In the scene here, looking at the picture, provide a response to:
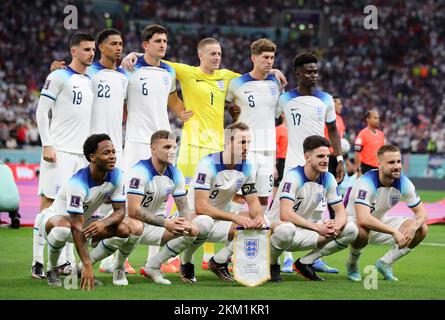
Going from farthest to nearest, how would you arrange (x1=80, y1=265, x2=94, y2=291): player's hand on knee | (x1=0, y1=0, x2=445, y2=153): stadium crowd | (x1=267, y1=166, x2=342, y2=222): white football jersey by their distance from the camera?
(x1=0, y1=0, x2=445, y2=153): stadium crowd, (x1=267, y1=166, x2=342, y2=222): white football jersey, (x1=80, y1=265, x2=94, y2=291): player's hand on knee

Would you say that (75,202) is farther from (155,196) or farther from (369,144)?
(369,144)

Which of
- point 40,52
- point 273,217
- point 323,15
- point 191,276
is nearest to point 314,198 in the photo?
point 273,217

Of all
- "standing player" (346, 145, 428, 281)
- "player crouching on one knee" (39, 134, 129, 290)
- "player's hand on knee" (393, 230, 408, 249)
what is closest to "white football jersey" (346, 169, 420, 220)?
"standing player" (346, 145, 428, 281)

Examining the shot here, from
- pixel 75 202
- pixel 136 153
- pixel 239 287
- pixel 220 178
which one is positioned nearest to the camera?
pixel 75 202

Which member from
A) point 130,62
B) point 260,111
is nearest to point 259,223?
point 260,111

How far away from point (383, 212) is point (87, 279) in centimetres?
313

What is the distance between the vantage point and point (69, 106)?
8.70 m

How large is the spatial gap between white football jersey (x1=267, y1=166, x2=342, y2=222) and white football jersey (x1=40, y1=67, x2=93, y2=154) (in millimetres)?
2069

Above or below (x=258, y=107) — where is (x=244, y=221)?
below

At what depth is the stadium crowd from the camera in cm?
3247

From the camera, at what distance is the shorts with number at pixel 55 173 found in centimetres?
861

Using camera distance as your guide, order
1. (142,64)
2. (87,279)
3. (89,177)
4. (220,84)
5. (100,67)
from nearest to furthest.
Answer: (87,279), (89,177), (100,67), (142,64), (220,84)

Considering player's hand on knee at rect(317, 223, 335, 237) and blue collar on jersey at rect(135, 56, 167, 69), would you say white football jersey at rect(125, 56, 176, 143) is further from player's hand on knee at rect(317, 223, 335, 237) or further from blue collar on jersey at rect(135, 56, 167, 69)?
player's hand on knee at rect(317, 223, 335, 237)

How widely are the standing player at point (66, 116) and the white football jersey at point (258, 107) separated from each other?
5.43ft
